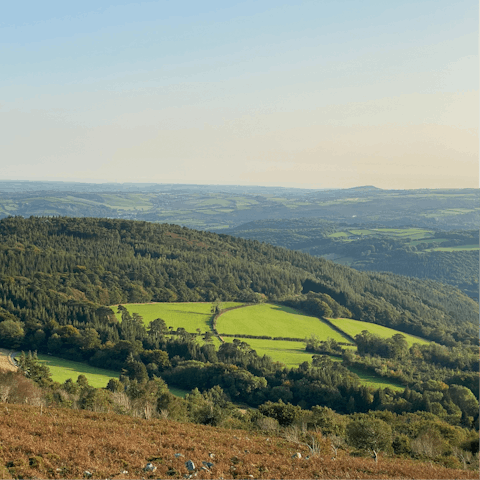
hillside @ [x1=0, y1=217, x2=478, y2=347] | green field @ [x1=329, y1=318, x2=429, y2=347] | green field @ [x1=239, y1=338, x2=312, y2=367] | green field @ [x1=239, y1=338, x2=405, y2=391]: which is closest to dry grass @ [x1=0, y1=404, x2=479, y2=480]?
green field @ [x1=239, y1=338, x2=405, y2=391]

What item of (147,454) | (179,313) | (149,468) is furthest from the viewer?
(179,313)

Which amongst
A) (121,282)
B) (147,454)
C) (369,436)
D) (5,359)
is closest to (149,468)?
(147,454)

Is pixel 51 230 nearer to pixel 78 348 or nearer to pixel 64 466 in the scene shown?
pixel 78 348

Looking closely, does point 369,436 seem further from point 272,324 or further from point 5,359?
point 272,324

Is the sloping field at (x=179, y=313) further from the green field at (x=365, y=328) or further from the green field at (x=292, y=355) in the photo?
the green field at (x=365, y=328)

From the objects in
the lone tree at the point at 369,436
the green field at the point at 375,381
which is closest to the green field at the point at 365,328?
the green field at the point at 375,381
